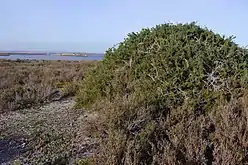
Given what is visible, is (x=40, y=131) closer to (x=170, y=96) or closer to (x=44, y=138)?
(x=44, y=138)

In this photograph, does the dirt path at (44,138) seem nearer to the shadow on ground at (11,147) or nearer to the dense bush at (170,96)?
the shadow on ground at (11,147)

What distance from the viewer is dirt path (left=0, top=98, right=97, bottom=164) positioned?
5.63 meters

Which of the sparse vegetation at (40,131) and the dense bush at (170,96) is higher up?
the dense bush at (170,96)

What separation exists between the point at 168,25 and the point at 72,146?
4.34 meters

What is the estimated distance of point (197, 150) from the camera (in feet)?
14.0

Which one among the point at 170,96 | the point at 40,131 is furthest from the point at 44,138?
the point at 170,96

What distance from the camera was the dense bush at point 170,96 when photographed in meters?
4.45

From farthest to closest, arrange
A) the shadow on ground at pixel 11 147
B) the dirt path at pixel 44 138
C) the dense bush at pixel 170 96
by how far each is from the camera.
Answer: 1. the shadow on ground at pixel 11 147
2. the dirt path at pixel 44 138
3. the dense bush at pixel 170 96

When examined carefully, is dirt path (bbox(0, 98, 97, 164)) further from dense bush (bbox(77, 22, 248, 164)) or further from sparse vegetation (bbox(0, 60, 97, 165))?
dense bush (bbox(77, 22, 248, 164))

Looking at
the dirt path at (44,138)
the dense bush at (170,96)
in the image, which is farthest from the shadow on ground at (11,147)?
the dense bush at (170,96)

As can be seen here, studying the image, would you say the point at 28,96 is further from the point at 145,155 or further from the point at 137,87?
the point at 145,155

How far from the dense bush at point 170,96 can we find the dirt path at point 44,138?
1.69ft

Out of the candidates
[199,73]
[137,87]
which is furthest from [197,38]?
[137,87]

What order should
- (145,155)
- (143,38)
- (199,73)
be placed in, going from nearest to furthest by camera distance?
(145,155), (199,73), (143,38)
